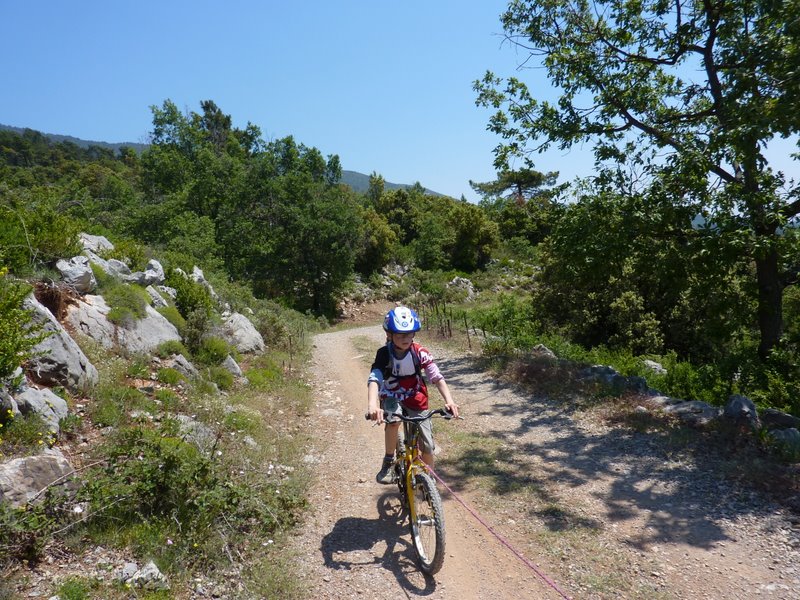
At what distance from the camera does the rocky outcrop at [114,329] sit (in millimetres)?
7828

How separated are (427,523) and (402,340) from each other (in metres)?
1.57

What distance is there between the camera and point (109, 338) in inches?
316

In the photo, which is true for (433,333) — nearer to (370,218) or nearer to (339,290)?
(339,290)

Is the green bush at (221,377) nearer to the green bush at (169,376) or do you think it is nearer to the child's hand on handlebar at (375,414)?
the green bush at (169,376)

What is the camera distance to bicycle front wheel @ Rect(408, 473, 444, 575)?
3.89 m

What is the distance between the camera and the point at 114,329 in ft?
27.3

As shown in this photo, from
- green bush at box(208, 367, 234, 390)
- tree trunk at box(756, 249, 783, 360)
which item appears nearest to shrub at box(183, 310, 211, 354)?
green bush at box(208, 367, 234, 390)

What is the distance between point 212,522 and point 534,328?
42.4 ft

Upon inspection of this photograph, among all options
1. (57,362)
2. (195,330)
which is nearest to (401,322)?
(57,362)

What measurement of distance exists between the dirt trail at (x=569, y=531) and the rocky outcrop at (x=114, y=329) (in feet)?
12.3

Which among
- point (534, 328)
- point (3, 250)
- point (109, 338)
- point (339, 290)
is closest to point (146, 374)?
point (109, 338)

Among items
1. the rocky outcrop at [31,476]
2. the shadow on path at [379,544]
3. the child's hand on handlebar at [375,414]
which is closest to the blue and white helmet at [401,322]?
the child's hand on handlebar at [375,414]

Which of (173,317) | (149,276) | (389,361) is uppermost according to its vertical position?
(149,276)

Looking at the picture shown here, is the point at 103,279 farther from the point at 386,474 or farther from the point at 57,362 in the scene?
the point at 386,474
